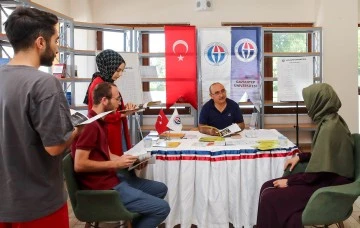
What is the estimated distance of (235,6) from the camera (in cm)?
543

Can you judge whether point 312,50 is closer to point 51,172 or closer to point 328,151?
point 328,151

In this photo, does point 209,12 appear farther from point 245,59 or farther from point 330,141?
point 330,141

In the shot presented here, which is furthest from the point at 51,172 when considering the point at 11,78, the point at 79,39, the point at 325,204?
the point at 79,39

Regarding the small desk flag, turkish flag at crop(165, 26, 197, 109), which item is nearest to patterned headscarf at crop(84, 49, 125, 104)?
the small desk flag

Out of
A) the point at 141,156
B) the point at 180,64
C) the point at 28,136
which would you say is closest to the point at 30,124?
the point at 28,136

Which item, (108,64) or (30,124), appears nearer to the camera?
(30,124)

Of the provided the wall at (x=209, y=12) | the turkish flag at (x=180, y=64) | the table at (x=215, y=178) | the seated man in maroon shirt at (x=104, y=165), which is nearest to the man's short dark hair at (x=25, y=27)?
the seated man in maroon shirt at (x=104, y=165)

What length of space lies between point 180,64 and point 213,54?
48 centimetres

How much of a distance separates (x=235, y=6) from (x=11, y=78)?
4.70m

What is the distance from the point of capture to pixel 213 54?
16.1ft

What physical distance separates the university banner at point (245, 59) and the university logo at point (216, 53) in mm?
124

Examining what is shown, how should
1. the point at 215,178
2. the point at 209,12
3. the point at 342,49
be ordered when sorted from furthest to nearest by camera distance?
the point at 209,12
the point at 342,49
the point at 215,178

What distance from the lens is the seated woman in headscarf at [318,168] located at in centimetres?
209

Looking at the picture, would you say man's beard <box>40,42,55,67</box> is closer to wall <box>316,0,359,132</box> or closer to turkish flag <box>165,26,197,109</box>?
turkish flag <box>165,26,197,109</box>
